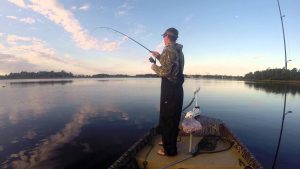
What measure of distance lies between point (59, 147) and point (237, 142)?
964 centimetres

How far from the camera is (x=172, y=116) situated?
5.87 meters

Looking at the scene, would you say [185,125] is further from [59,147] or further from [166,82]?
[59,147]

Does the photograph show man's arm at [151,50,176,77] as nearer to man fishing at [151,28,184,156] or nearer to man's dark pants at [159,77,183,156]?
man fishing at [151,28,184,156]

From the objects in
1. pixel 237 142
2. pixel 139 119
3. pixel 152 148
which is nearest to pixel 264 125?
→ pixel 139 119

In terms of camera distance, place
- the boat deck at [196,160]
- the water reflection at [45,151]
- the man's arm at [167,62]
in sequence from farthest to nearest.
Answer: the water reflection at [45,151], the boat deck at [196,160], the man's arm at [167,62]

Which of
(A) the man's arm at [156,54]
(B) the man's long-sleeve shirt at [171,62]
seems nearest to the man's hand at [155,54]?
(A) the man's arm at [156,54]

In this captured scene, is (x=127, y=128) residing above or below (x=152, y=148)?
below

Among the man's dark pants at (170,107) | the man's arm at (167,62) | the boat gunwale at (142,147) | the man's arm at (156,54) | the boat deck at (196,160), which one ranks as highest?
the man's arm at (156,54)

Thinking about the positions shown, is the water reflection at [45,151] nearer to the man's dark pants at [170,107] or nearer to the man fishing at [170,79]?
the man's dark pants at [170,107]

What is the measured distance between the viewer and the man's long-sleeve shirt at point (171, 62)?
5668 millimetres

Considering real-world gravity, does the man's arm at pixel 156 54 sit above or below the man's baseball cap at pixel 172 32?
below

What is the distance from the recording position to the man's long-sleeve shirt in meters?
5.67

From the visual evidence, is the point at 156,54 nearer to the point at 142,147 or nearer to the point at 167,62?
the point at 167,62

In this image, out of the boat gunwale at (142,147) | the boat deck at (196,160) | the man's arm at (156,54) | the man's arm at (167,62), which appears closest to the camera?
the boat gunwale at (142,147)
